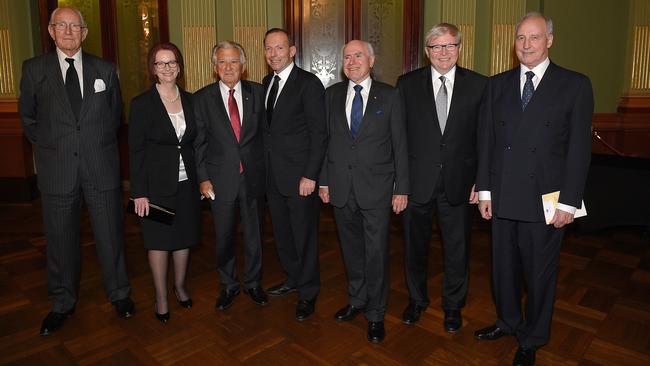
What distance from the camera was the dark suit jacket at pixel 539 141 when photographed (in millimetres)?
2242

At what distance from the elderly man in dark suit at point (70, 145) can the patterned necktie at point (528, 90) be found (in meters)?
2.23

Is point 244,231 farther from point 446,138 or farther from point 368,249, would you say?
point 446,138

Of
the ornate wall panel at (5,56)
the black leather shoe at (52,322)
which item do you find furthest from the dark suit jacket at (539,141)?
the ornate wall panel at (5,56)

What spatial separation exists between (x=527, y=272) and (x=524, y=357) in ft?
1.37

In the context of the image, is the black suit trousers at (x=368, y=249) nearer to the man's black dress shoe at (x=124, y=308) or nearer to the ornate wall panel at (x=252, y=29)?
the man's black dress shoe at (x=124, y=308)

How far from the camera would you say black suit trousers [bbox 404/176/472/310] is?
275 cm

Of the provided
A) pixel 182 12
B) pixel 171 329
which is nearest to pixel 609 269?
pixel 171 329

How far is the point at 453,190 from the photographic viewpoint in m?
2.66

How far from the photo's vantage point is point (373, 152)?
8.68 ft

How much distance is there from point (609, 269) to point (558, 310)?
1.06 meters

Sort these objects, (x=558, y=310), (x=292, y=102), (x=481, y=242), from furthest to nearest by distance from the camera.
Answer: (x=481, y=242) → (x=558, y=310) → (x=292, y=102)

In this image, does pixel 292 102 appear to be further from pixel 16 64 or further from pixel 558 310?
pixel 16 64

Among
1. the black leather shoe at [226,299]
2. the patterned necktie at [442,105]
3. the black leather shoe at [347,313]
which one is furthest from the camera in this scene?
the black leather shoe at [226,299]

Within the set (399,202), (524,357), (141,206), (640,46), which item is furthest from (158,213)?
(640,46)
